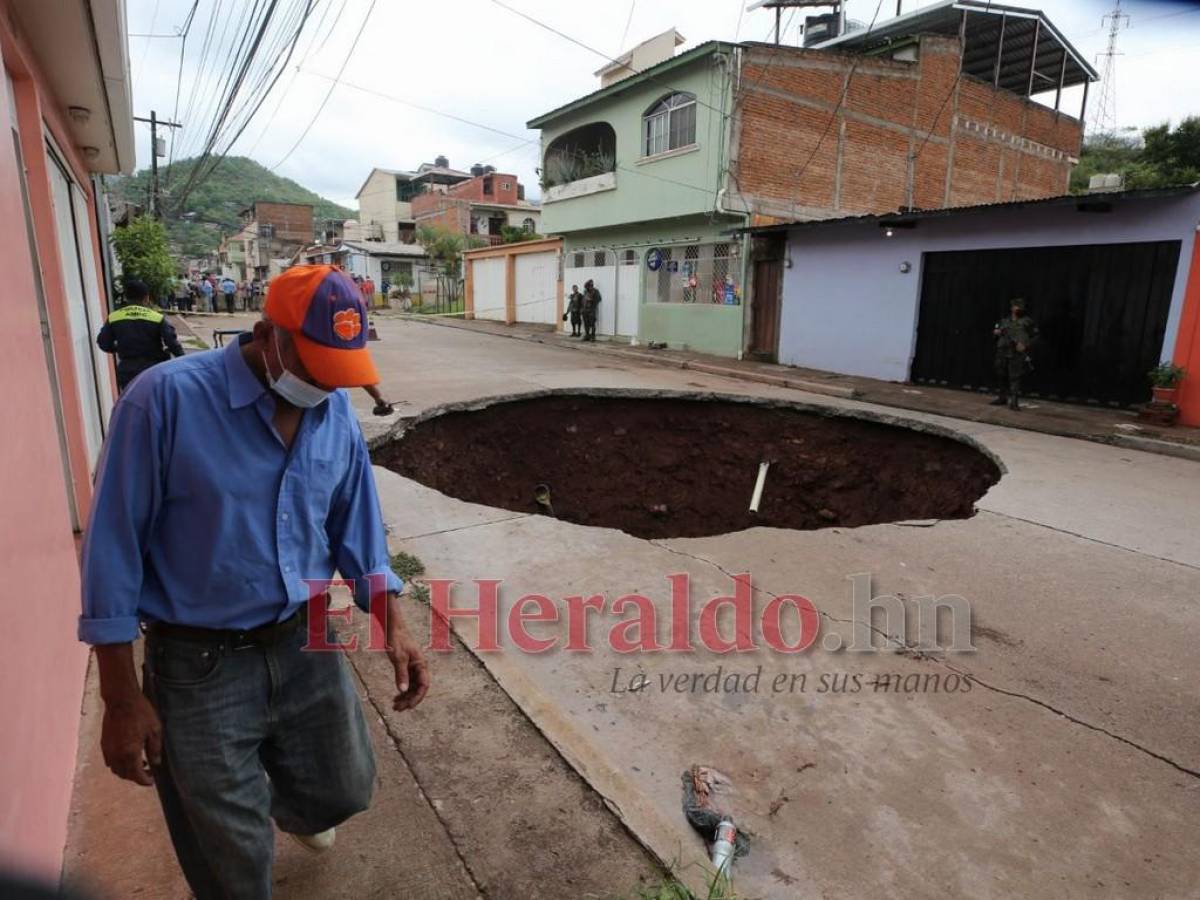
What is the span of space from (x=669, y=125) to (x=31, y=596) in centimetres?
1758

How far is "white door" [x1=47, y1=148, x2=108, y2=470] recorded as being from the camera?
5039 millimetres

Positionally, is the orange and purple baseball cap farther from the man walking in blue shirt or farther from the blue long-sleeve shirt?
the blue long-sleeve shirt

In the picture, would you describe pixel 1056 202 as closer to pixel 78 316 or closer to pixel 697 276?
pixel 697 276

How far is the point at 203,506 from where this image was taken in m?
1.53

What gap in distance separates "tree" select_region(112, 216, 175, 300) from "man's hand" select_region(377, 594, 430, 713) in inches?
572

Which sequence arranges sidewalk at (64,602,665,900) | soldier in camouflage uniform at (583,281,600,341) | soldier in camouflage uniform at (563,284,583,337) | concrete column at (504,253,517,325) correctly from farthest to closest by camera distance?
1. concrete column at (504,253,517,325)
2. soldier in camouflage uniform at (563,284,583,337)
3. soldier in camouflage uniform at (583,281,600,341)
4. sidewalk at (64,602,665,900)

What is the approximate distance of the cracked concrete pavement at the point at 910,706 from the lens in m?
2.25

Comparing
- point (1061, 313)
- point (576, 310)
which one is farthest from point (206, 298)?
point (1061, 313)

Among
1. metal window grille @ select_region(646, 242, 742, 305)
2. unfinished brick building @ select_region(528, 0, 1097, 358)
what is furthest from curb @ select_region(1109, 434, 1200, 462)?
metal window grille @ select_region(646, 242, 742, 305)

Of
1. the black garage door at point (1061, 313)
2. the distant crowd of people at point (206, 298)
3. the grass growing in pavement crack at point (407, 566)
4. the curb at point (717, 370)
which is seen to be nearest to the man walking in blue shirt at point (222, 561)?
the grass growing in pavement crack at point (407, 566)

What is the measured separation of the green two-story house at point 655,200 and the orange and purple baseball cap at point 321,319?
1506cm

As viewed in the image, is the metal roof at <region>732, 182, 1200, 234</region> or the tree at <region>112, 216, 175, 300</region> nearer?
the metal roof at <region>732, 182, 1200, 234</region>

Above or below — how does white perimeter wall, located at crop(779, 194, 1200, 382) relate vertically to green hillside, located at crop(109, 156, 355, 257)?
below

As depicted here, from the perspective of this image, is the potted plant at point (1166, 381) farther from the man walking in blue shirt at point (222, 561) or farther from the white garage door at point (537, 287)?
the white garage door at point (537, 287)
